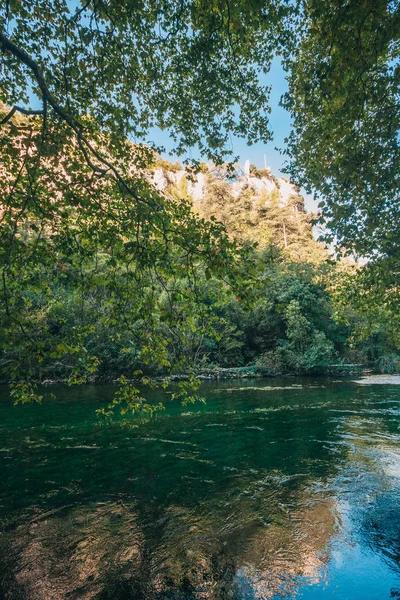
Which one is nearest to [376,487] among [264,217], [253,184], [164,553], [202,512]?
[202,512]

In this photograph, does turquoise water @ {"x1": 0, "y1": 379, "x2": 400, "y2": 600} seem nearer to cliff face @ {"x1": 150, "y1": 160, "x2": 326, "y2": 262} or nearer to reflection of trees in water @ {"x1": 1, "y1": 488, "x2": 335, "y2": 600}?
reflection of trees in water @ {"x1": 1, "y1": 488, "x2": 335, "y2": 600}

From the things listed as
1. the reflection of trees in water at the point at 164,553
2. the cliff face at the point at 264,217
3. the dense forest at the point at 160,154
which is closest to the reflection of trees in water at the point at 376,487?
the reflection of trees in water at the point at 164,553

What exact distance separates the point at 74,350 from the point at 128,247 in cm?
190

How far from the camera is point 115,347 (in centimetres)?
3406

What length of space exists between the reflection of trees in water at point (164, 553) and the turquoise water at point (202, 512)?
0.02 meters

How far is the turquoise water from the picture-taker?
14.3 ft

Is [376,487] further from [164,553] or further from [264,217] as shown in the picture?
[264,217]

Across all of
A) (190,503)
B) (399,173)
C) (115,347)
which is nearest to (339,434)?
(190,503)

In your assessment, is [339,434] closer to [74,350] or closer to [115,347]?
[74,350]

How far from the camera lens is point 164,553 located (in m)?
4.97

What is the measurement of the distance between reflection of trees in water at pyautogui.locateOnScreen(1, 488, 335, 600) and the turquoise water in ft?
0.07

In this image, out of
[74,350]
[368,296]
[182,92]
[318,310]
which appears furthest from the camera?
[318,310]

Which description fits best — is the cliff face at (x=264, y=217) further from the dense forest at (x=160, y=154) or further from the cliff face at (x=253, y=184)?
the dense forest at (x=160, y=154)

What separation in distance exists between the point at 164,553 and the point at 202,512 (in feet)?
4.91
